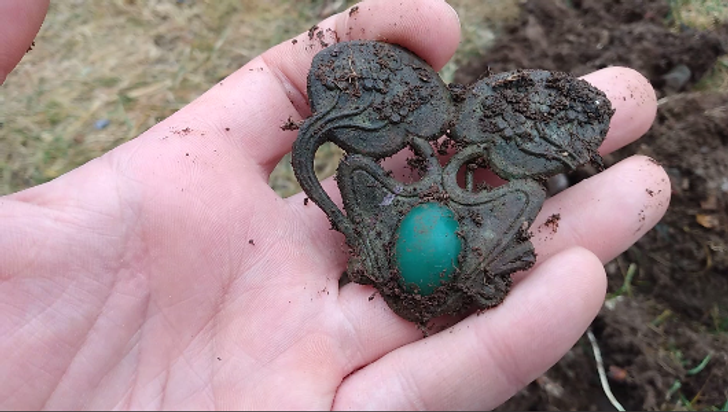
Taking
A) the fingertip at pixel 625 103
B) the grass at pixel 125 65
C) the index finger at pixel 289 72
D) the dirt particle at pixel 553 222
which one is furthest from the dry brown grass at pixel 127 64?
the dirt particle at pixel 553 222

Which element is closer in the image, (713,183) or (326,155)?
(713,183)

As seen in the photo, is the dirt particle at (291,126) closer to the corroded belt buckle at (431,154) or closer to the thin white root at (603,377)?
the corroded belt buckle at (431,154)

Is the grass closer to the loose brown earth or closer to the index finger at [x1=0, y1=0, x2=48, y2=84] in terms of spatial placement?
the loose brown earth

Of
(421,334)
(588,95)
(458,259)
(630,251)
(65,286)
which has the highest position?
(65,286)

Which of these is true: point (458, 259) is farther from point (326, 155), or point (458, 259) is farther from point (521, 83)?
point (326, 155)

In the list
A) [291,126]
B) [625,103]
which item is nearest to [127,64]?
[291,126]

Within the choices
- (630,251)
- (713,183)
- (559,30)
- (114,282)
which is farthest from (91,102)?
(713,183)

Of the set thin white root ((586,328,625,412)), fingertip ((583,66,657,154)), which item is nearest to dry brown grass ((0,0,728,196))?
fingertip ((583,66,657,154))
